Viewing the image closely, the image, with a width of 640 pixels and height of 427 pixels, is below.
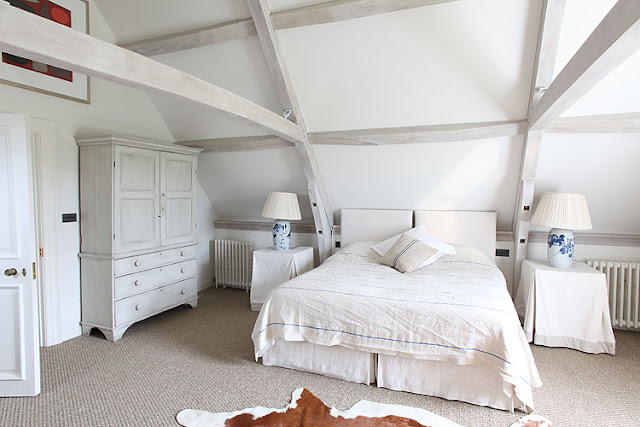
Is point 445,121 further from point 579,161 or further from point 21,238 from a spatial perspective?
point 21,238

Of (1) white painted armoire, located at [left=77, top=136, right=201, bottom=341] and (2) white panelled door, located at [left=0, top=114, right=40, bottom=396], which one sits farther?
(1) white painted armoire, located at [left=77, top=136, right=201, bottom=341]

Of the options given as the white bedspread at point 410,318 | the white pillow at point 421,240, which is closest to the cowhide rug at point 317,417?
the white bedspread at point 410,318

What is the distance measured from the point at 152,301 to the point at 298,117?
2.31 meters

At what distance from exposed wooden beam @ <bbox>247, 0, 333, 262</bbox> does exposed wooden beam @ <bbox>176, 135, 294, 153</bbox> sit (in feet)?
0.89

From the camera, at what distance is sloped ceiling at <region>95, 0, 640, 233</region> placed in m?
2.81

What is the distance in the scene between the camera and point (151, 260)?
372 cm

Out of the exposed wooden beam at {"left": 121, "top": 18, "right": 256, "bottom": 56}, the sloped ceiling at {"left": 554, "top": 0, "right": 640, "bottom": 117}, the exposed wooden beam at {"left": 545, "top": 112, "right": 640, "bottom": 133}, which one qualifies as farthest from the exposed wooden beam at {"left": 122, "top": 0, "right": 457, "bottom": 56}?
the exposed wooden beam at {"left": 545, "top": 112, "right": 640, "bottom": 133}

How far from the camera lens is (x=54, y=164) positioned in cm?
320

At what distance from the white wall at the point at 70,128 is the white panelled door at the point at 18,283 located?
85 centimetres

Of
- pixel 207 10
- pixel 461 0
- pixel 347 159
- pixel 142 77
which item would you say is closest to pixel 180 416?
pixel 142 77

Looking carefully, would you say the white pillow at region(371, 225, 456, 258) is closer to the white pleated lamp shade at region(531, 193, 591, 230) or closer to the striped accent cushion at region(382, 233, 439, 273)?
the striped accent cushion at region(382, 233, 439, 273)

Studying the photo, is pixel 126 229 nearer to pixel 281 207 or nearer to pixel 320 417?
pixel 281 207

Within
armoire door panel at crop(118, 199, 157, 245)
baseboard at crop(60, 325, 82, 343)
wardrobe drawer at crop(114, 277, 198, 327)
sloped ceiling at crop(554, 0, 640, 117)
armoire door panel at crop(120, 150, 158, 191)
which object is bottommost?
baseboard at crop(60, 325, 82, 343)

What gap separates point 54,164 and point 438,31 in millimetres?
3316
